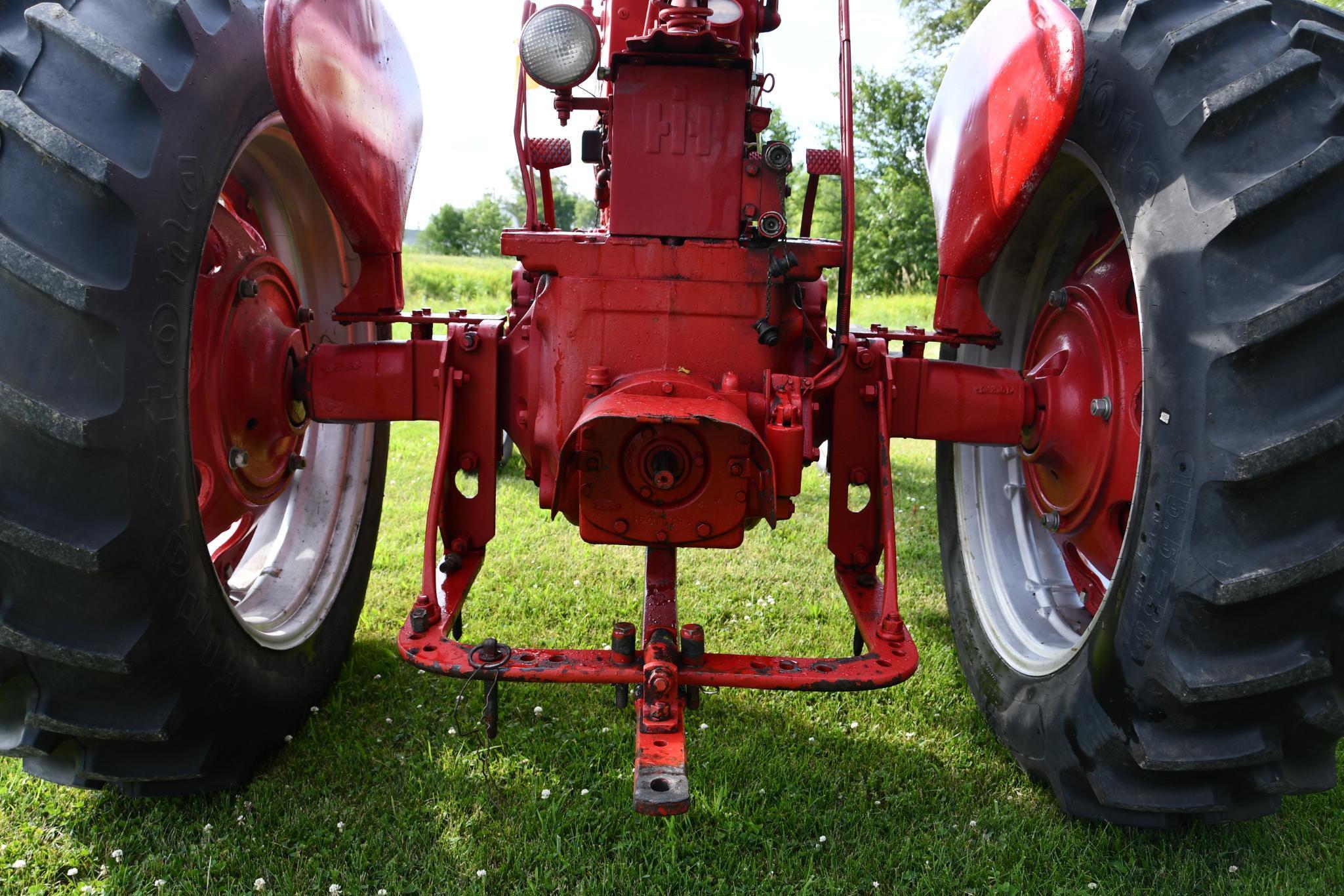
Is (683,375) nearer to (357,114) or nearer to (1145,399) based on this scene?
(1145,399)

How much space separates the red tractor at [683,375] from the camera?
1861mm

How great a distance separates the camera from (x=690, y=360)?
231 cm

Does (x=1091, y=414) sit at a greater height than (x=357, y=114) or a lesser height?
lesser

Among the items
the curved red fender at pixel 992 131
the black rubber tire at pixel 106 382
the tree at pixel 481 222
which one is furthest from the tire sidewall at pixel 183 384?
the tree at pixel 481 222

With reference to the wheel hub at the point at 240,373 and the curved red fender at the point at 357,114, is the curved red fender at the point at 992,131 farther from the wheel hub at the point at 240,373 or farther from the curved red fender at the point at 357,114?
the wheel hub at the point at 240,373

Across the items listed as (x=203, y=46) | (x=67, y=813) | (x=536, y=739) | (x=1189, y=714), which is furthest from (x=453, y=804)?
(x=203, y=46)

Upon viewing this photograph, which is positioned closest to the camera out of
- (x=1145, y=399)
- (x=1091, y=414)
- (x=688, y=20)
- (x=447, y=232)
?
(x=1145, y=399)

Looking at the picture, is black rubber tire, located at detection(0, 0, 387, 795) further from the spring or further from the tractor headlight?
the spring

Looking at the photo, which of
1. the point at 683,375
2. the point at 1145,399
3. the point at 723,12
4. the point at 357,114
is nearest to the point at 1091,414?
the point at 1145,399

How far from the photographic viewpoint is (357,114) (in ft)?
8.24

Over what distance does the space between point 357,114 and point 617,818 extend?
6.72 ft

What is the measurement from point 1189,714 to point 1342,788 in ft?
3.91

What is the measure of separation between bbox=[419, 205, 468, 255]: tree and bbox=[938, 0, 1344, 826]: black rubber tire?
268ft

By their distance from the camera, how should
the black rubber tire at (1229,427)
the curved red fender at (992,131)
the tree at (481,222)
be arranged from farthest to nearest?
the tree at (481,222) < the curved red fender at (992,131) < the black rubber tire at (1229,427)
